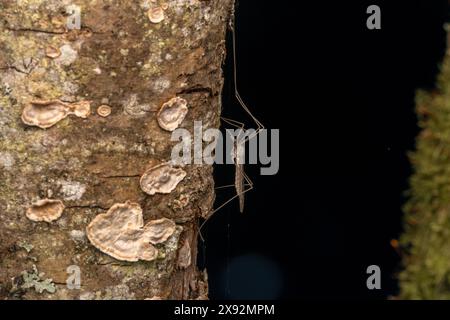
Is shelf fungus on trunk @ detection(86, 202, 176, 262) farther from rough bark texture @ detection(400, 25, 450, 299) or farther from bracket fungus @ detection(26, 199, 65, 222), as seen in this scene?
rough bark texture @ detection(400, 25, 450, 299)

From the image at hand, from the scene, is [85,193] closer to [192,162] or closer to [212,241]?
[192,162]

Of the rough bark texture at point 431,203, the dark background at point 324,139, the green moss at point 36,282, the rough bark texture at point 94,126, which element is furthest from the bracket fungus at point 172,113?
the rough bark texture at point 431,203

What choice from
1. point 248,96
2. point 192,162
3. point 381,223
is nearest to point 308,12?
point 248,96

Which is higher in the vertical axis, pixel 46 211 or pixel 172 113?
pixel 172 113

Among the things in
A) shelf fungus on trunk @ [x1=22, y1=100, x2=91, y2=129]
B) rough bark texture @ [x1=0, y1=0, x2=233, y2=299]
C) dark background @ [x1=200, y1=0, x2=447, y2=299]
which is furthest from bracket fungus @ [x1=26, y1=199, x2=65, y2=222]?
dark background @ [x1=200, y1=0, x2=447, y2=299]

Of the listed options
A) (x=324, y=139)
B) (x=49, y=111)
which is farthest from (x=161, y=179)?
(x=324, y=139)

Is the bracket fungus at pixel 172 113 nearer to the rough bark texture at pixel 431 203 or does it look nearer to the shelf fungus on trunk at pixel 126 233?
the shelf fungus on trunk at pixel 126 233

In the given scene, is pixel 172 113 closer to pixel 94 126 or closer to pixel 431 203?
pixel 94 126
